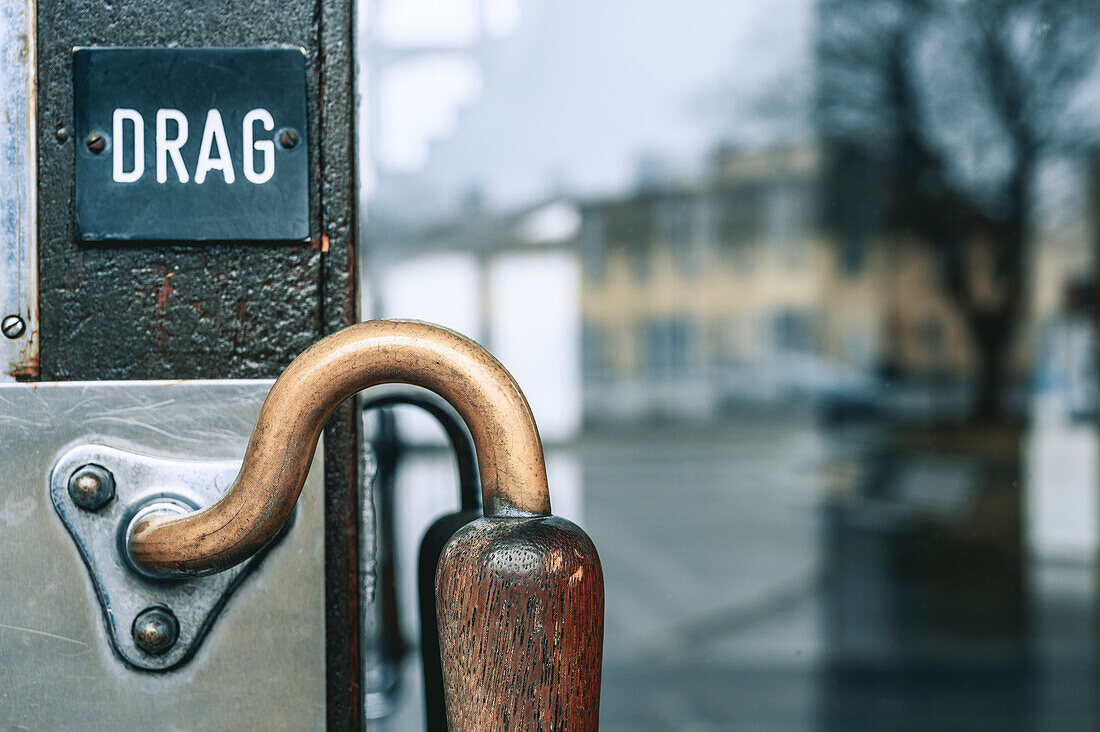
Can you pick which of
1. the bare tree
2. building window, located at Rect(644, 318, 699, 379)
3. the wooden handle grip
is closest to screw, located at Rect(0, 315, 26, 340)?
the wooden handle grip

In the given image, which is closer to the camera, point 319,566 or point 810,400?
point 319,566

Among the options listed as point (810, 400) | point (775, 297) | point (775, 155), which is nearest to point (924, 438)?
point (810, 400)

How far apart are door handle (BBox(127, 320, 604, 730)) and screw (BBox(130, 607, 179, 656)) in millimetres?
49

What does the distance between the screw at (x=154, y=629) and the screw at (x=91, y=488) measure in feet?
0.16

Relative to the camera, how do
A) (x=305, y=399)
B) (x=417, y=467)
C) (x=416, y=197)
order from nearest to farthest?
(x=305, y=399) → (x=417, y=467) → (x=416, y=197)

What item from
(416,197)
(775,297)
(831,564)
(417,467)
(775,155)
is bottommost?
(831,564)

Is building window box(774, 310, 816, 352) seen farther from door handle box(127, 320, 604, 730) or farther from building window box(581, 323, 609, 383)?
door handle box(127, 320, 604, 730)

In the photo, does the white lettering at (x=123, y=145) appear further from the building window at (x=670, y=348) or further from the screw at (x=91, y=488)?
the building window at (x=670, y=348)

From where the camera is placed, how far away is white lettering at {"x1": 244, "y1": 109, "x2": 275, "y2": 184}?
1.32 feet

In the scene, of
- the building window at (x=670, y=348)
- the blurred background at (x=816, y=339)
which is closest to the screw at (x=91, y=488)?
the blurred background at (x=816, y=339)

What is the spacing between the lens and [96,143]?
394 mm

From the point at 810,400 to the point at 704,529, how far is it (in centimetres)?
50

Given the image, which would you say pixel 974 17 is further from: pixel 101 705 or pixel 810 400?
pixel 101 705

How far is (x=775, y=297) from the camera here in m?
2.74
